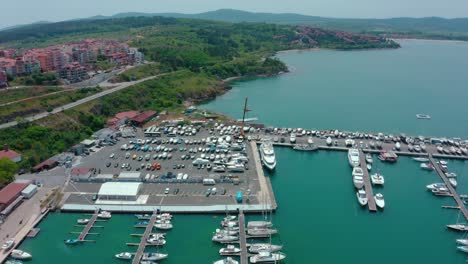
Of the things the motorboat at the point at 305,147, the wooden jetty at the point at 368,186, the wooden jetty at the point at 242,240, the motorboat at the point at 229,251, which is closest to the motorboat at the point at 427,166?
Answer: the wooden jetty at the point at 368,186

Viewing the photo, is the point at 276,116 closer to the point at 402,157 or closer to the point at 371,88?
the point at 402,157

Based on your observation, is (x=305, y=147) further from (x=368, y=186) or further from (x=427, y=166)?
(x=427, y=166)

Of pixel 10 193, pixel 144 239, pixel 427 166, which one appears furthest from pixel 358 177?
pixel 10 193

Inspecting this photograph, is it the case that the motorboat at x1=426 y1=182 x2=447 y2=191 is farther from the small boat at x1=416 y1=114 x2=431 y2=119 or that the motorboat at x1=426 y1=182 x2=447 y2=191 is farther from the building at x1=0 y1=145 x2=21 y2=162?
the building at x1=0 y1=145 x2=21 y2=162

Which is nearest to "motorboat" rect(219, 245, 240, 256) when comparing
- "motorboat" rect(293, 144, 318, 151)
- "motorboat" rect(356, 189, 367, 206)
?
"motorboat" rect(356, 189, 367, 206)

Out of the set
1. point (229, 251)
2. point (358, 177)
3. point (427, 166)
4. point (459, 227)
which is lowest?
point (459, 227)

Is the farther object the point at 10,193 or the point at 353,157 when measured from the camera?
the point at 353,157

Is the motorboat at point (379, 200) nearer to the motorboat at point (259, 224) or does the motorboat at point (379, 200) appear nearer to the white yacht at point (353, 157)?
the white yacht at point (353, 157)
